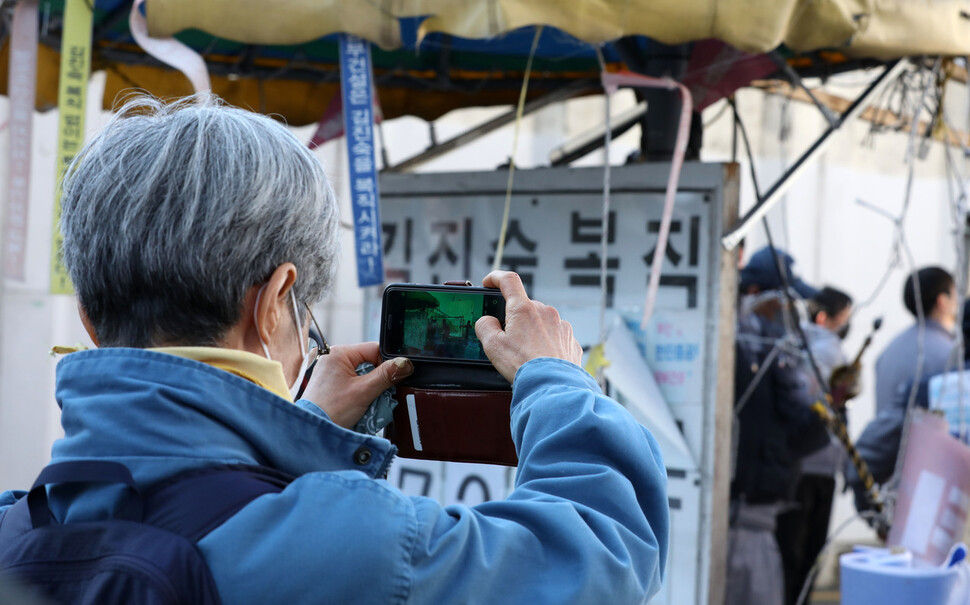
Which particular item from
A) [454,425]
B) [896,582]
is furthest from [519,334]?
[896,582]

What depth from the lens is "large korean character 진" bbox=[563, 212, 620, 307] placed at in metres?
3.27

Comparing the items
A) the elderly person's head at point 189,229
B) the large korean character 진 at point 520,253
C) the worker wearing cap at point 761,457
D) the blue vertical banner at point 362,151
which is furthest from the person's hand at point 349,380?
the worker wearing cap at point 761,457

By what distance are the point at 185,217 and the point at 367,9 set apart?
172cm

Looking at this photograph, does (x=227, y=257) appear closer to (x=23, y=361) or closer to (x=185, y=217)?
(x=185, y=217)

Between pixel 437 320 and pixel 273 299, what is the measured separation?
0.88 ft

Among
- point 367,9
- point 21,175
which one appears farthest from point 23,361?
point 367,9

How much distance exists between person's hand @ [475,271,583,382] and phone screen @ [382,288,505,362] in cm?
2

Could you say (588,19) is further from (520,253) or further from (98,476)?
(98,476)

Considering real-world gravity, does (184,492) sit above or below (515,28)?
A: below

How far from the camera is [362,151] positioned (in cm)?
267

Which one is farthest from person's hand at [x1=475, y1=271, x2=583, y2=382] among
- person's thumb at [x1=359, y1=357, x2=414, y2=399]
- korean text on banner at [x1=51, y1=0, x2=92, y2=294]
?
korean text on banner at [x1=51, y1=0, x2=92, y2=294]

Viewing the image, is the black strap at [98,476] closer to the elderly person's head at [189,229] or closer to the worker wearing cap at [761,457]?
the elderly person's head at [189,229]

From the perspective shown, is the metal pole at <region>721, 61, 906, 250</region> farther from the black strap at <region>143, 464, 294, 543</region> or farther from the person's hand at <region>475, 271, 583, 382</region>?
the black strap at <region>143, 464, 294, 543</region>

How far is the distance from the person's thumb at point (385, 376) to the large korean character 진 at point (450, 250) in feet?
7.79
